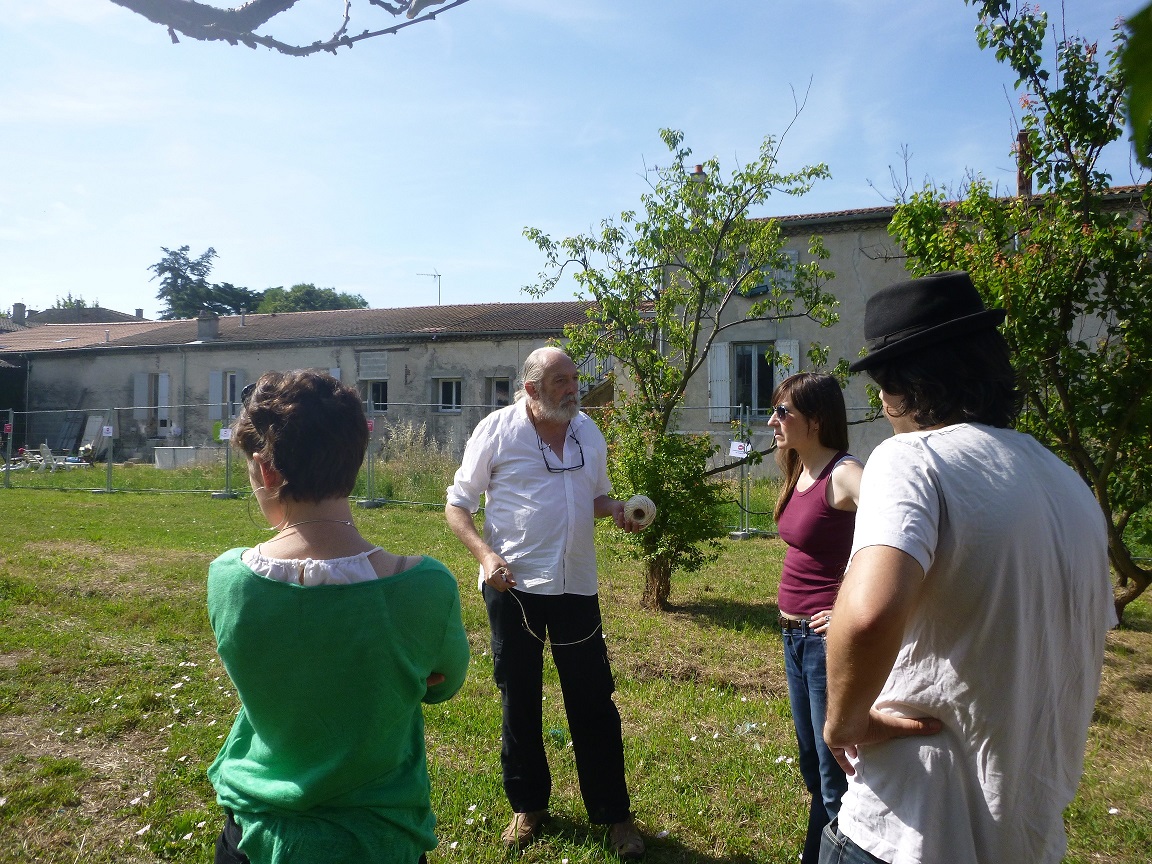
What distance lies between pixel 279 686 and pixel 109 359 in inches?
1248

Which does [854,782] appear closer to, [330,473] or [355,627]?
[355,627]

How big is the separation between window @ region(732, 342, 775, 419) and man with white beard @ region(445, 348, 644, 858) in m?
16.1

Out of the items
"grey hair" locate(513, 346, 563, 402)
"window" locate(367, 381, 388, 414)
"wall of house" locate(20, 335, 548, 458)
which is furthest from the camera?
"window" locate(367, 381, 388, 414)

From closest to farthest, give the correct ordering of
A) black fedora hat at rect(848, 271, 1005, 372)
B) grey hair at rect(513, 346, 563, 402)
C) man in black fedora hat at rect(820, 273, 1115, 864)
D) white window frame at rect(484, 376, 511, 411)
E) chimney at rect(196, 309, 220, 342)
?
man in black fedora hat at rect(820, 273, 1115, 864), black fedora hat at rect(848, 271, 1005, 372), grey hair at rect(513, 346, 563, 402), white window frame at rect(484, 376, 511, 411), chimney at rect(196, 309, 220, 342)

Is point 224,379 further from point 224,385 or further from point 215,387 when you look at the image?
point 215,387

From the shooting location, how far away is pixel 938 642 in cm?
161

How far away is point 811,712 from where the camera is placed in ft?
9.66

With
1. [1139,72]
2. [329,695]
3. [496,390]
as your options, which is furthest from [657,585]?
[496,390]

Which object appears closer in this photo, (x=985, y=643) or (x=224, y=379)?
(x=985, y=643)

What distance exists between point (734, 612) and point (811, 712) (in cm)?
492

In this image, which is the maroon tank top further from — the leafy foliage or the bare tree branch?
the leafy foliage

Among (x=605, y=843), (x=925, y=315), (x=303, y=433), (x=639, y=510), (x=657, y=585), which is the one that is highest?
(x=925, y=315)

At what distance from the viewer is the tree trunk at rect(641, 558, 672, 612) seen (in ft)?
25.9

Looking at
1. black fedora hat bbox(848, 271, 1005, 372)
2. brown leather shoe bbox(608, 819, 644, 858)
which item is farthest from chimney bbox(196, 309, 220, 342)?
black fedora hat bbox(848, 271, 1005, 372)
